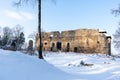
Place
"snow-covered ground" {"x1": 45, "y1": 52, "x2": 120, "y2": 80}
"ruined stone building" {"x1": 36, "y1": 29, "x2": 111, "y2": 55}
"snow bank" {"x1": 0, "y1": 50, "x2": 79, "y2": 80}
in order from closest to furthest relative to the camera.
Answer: "snow bank" {"x1": 0, "y1": 50, "x2": 79, "y2": 80}, "snow-covered ground" {"x1": 45, "y1": 52, "x2": 120, "y2": 80}, "ruined stone building" {"x1": 36, "y1": 29, "x2": 111, "y2": 55}

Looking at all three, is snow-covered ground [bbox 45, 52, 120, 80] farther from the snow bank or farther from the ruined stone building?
the ruined stone building

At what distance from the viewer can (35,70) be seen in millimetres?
13156

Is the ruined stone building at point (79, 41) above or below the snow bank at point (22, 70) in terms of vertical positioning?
above

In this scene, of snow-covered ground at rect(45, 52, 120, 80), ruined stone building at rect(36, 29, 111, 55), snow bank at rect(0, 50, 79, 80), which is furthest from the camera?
ruined stone building at rect(36, 29, 111, 55)

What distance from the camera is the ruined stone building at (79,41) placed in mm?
46938

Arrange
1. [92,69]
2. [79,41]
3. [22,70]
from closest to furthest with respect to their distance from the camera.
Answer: [22,70] → [92,69] → [79,41]

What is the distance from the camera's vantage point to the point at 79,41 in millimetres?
49625

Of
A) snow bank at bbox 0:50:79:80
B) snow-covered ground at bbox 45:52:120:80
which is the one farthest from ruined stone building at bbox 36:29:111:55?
snow bank at bbox 0:50:79:80

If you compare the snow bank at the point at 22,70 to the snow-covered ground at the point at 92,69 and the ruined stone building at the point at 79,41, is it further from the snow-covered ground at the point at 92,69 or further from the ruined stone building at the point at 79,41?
the ruined stone building at the point at 79,41

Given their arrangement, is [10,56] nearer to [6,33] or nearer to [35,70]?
[35,70]

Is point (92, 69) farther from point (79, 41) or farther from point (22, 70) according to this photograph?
point (79, 41)

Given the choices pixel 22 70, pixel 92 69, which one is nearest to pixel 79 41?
pixel 92 69

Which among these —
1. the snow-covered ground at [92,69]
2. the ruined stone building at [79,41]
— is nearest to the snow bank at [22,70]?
the snow-covered ground at [92,69]

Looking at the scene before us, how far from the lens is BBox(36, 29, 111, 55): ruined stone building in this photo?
46938 millimetres
